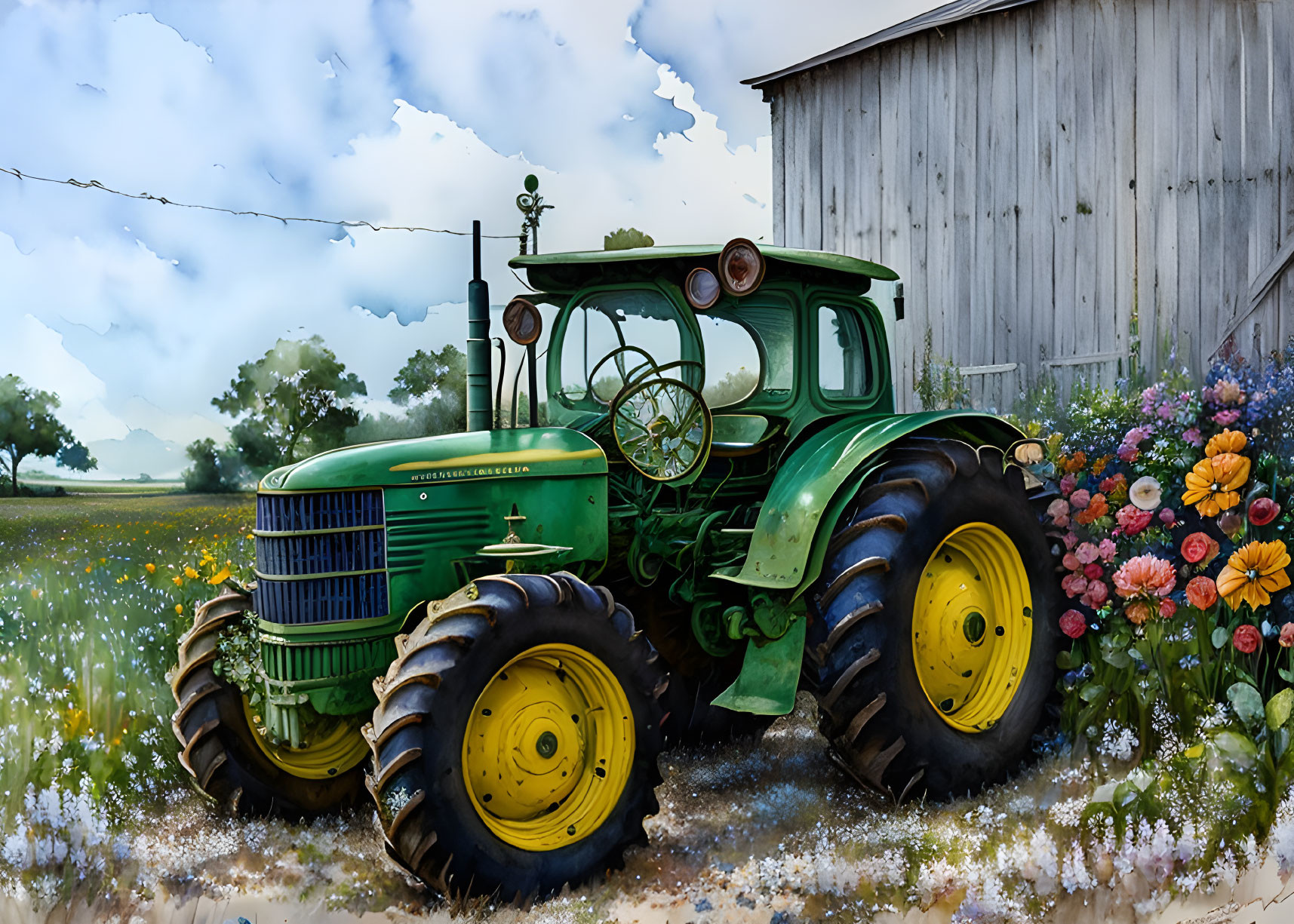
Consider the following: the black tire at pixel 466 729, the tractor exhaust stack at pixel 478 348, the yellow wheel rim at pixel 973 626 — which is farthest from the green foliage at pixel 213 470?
the yellow wheel rim at pixel 973 626

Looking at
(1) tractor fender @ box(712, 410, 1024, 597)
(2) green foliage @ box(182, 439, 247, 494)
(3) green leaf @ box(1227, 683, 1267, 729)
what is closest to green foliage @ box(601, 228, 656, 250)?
(1) tractor fender @ box(712, 410, 1024, 597)

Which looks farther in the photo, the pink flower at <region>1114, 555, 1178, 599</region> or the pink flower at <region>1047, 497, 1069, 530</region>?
the pink flower at <region>1047, 497, 1069, 530</region>

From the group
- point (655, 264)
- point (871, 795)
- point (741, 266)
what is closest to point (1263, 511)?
point (871, 795)

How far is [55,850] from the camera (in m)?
3.52

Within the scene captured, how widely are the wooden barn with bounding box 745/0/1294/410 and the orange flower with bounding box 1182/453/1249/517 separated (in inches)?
66.4

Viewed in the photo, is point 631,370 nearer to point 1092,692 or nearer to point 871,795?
point 871,795

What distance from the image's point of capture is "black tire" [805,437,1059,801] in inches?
154

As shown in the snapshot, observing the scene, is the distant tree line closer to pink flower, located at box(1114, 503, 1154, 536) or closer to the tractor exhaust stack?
the tractor exhaust stack

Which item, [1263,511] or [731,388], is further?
[731,388]

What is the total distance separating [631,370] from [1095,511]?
241 cm

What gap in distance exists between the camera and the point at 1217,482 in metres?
4.43

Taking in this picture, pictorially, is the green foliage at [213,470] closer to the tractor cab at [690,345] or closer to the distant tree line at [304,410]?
the distant tree line at [304,410]

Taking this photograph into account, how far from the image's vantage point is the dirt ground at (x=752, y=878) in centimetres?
338

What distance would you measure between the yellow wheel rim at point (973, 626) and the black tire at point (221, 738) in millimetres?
2680
